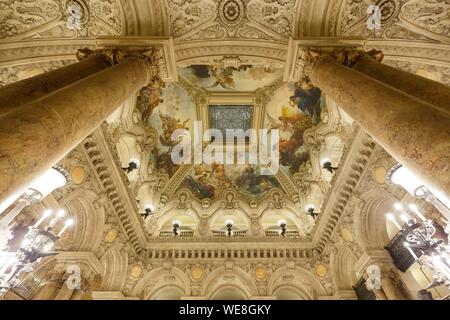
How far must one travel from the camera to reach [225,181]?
12.6m

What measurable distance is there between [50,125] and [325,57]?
508 centimetres

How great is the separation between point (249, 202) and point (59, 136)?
33.4 feet

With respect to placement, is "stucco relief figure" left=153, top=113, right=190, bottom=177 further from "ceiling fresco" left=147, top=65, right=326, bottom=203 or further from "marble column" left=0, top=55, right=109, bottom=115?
"marble column" left=0, top=55, right=109, bottom=115

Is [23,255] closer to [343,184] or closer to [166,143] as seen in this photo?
[166,143]

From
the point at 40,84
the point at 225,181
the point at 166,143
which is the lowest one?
the point at 40,84

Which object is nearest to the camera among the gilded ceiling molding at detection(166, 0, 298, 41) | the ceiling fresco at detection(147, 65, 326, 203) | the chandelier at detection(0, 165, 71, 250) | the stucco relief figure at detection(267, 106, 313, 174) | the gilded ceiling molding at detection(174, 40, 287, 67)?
the chandelier at detection(0, 165, 71, 250)

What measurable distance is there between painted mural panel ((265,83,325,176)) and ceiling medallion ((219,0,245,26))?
475 cm

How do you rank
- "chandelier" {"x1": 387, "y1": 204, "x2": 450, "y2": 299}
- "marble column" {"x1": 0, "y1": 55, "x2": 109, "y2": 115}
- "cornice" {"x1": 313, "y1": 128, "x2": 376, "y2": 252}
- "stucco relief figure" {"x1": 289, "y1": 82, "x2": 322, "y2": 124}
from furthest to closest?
"stucco relief figure" {"x1": 289, "y1": 82, "x2": 322, "y2": 124} → "cornice" {"x1": 313, "y1": 128, "x2": 376, "y2": 252} → "chandelier" {"x1": 387, "y1": 204, "x2": 450, "y2": 299} → "marble column" {"x1": 0, "y1": 55, "x2": 109, "y2": 115}

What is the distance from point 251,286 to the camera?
10141mm

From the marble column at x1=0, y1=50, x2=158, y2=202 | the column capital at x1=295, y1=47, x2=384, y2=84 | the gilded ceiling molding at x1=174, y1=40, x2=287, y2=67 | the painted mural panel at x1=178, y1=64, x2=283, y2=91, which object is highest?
the painted mural panel at x1=178, y1=64, x2=283, y2=91

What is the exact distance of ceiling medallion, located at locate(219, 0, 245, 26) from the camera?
6330 mm

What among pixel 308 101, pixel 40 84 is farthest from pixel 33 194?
pixel 308 101

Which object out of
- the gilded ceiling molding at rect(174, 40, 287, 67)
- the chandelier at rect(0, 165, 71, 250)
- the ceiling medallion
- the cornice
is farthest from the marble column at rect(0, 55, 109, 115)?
the cornice
